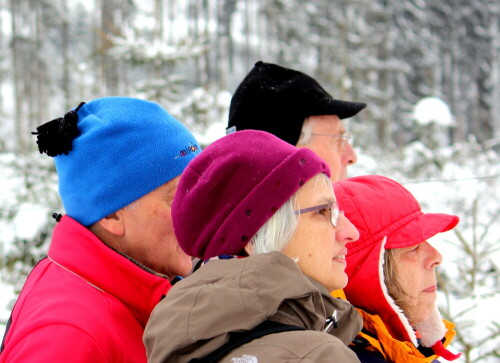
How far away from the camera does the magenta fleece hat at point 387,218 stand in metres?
1.86

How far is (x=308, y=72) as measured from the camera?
3309cm

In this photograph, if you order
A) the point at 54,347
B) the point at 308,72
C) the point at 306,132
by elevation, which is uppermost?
the point at 306,132

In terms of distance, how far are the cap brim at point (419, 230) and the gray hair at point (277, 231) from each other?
604mm

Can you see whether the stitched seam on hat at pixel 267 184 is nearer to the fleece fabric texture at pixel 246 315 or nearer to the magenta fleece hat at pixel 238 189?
the magenta fleece hat at pixel 238 189

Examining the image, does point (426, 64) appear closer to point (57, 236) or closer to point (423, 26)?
point (423, 26)

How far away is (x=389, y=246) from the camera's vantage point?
189cm

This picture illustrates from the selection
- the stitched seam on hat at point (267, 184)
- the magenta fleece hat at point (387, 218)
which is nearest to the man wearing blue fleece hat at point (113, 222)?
the stitched seam on hat at point (267, 184)

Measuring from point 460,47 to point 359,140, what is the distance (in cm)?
2212

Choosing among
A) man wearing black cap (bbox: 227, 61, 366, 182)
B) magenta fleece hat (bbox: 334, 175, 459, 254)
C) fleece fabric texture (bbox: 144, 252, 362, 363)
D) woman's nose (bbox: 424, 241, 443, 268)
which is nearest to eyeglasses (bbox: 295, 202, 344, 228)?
fleece fabric texture (bbox: 144, 252, 362, 363)

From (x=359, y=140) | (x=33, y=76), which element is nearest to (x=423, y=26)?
(x=359, y=140)

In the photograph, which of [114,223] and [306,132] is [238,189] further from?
[306,132]

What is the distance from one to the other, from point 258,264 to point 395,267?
2.92 ft

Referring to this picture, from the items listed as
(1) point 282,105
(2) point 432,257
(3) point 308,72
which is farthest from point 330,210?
(3) point 308,72

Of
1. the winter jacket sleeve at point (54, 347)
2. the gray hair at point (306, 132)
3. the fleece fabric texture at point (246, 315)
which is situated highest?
the fleece fabric texture at point (246, 315)
